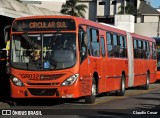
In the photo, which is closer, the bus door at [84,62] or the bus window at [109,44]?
the bus door at [84,62]

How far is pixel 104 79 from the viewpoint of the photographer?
18453mm

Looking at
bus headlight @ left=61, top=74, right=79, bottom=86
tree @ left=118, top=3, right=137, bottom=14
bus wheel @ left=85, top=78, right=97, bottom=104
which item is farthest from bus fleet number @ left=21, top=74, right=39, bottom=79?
tree @ left=118, top=3, right=137, bottom=14

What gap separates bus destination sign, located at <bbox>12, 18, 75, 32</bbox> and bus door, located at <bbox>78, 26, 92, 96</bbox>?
45 centimetres

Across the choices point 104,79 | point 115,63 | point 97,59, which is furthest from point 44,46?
point 115,63

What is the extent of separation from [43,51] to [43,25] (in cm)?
92

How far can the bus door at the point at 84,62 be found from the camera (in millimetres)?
15594

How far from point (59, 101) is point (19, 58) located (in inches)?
127

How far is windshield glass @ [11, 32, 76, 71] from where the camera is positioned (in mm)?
15234

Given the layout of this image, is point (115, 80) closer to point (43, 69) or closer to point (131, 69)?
point (131, 69)

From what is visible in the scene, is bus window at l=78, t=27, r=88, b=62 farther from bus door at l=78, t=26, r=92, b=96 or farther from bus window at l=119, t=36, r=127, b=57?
bus window at l=119, t=36, r=127, b=57

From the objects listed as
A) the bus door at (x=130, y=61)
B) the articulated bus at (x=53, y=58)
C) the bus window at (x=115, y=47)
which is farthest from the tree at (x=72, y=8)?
the articulated bus at (x=53, y=58)

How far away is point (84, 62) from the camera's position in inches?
622

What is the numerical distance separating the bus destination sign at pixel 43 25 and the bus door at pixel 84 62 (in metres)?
0.45

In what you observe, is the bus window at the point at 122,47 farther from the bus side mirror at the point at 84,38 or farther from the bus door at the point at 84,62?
the bus side mirror at the point at 84,38
